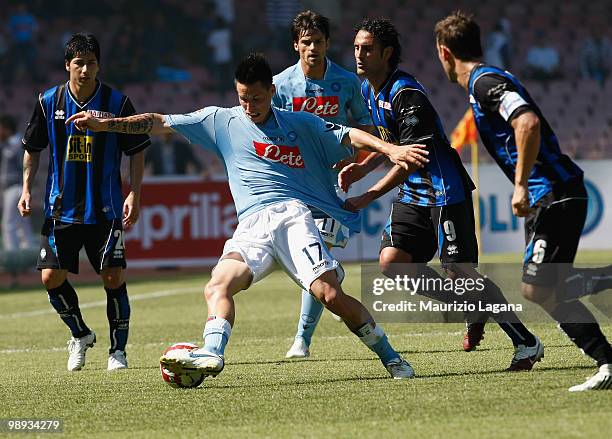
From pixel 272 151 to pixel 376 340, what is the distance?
48.7 inches

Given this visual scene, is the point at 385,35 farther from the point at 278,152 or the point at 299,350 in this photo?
the point at 299,350

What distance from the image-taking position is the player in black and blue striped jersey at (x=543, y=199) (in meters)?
5.89

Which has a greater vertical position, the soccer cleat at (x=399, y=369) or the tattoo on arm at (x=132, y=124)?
the tattoo on arm at (x=132, y=124)

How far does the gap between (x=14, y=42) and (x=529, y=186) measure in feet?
73.4

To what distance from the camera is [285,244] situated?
6773 millimetres

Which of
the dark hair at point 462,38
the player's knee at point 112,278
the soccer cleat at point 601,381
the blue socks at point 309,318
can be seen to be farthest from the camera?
the blue socks at point 309,318

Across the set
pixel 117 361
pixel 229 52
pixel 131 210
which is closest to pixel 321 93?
pixel 131 210

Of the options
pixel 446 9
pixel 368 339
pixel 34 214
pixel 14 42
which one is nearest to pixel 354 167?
pixel 368 339

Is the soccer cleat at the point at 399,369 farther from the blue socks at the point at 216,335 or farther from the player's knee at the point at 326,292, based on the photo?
the blue socks at the point at 216,335

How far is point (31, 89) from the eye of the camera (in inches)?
1068

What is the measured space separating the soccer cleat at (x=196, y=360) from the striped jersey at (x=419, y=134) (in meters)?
1.79

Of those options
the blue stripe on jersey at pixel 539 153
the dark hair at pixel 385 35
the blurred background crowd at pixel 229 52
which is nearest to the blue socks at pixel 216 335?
the blue stripe on jersey at pixel 539 153

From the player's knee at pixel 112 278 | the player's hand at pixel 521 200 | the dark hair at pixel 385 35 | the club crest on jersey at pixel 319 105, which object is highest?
the dark hair at pixel 385 35

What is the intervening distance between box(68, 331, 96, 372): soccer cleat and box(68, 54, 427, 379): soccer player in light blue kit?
182 cm
